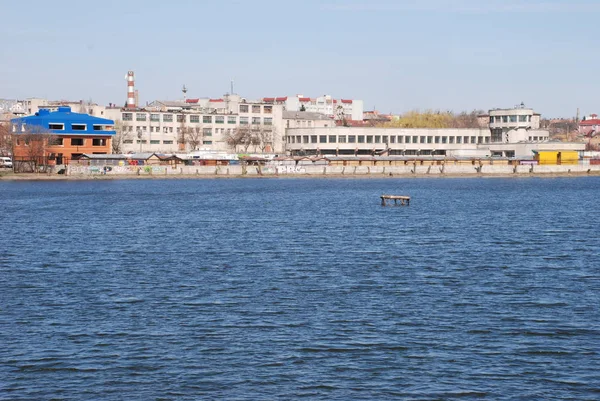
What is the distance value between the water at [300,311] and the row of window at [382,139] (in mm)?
98245

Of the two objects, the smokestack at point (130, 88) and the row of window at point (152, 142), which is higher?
the smokestack at point (130, 88)

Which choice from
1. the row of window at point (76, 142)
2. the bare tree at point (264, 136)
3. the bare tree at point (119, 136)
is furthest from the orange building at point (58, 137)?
the bare tree at point (264, 136)

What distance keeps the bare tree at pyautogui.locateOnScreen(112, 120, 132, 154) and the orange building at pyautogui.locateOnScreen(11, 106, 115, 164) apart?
45.2 ft

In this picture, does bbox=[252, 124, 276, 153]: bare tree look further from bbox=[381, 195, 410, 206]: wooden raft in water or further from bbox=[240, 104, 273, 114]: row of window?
bbox=[381, 195, 410, 206]: wooden raft in water

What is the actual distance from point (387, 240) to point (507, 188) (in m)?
63.3

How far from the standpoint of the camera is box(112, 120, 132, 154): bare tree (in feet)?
463

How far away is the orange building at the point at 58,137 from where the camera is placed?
11525 cm

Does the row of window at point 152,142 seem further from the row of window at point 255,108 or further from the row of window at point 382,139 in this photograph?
the row of window at point 382,139

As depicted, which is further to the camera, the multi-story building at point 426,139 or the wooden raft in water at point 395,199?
the multi-story building at point 426,139

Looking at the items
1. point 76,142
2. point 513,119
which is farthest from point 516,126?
point 76,142

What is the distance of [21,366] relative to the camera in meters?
20.4

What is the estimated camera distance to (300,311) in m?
25.9

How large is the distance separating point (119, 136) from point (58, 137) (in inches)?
935

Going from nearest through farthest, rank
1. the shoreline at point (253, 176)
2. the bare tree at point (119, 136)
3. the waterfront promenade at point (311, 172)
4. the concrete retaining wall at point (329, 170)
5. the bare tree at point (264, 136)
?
the shoreline at point (253, 176), the waterfront promenade at point (311, 172), the concrete retaining wall at point (329, 170), the bare tree at point (119, 136), the bare tree at point (264, 136)
